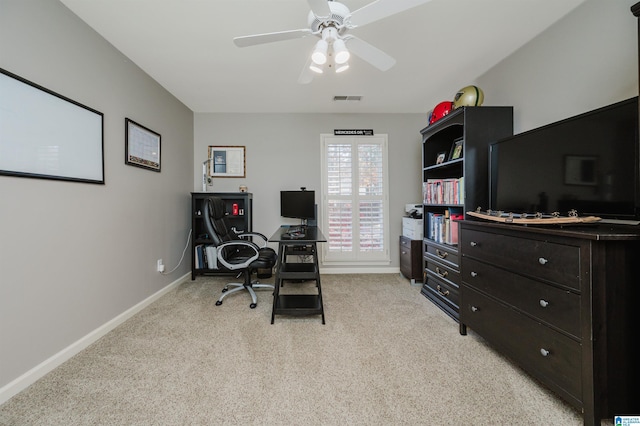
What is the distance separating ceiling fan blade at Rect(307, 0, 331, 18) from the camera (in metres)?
1.25

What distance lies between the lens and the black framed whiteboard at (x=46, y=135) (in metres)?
1.40

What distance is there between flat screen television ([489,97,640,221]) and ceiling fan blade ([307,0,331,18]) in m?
1.60

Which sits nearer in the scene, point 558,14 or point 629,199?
point 629,199

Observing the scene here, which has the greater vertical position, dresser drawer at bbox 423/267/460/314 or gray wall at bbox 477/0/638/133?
gray wall at bbox 477/0/638/133

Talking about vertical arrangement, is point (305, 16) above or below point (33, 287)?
above

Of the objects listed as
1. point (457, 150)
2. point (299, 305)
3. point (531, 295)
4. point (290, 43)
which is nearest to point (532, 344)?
point (531, 295)

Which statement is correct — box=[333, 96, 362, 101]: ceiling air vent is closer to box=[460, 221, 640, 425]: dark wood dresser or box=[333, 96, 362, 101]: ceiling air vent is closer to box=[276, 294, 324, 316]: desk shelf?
box=[460, 221, 640, 425]: dark wood dresser

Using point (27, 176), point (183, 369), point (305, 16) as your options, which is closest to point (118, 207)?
point (27, 176)

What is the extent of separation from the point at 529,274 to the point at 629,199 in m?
0.59

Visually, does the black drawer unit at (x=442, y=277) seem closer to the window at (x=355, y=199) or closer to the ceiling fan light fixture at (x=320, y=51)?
the window at (x=355, y=199)

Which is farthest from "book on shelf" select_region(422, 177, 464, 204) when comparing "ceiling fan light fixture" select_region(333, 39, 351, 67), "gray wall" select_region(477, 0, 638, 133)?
"ceiling fan light fixture" select_region(333, 39, 351, 67)

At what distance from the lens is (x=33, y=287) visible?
153 centimetres

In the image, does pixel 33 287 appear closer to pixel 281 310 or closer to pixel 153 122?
pixel 281 310

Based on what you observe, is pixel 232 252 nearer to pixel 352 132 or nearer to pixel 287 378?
pixel 287 378
